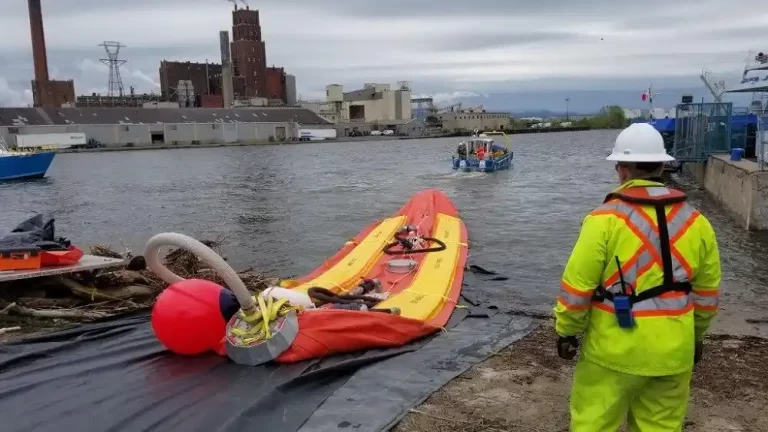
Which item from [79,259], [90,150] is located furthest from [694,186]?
[90,150]

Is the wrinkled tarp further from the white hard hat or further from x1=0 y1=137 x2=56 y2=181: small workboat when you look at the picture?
x1=0 y1=137 x2=56 y2=181: small workboat

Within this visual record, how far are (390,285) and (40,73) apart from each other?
89.7 meters

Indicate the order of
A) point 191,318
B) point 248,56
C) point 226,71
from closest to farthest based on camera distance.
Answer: point 191,318 → point 226,71 → point 248,56

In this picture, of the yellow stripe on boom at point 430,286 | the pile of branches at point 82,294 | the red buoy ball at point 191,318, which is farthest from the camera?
the yellow stripe on boom at point 430,286

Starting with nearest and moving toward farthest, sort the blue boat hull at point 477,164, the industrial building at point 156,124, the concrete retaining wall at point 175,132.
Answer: the blue boat hull at point 477,164
the concrete retaining wall at point 175,132
the industrial building at point 156,124

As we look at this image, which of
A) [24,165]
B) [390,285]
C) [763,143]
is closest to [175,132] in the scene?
[24,165]

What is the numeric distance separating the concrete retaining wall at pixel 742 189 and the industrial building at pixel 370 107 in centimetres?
9724

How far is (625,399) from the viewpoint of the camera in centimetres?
270

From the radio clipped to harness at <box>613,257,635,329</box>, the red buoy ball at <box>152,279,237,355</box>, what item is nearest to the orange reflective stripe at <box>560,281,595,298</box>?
the radio clipped to harness at <box>613,257,635,329</box>

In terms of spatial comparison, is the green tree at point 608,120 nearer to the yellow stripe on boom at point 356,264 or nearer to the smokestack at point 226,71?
the smokestack at point 226,71

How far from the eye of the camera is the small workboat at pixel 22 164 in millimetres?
35362

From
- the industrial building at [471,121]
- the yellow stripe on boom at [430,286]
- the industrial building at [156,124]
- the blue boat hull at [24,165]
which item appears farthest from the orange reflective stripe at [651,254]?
the industrial building at [471,121]

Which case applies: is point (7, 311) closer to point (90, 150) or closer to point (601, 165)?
point (601, 165)

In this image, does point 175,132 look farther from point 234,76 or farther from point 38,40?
point 234,76
